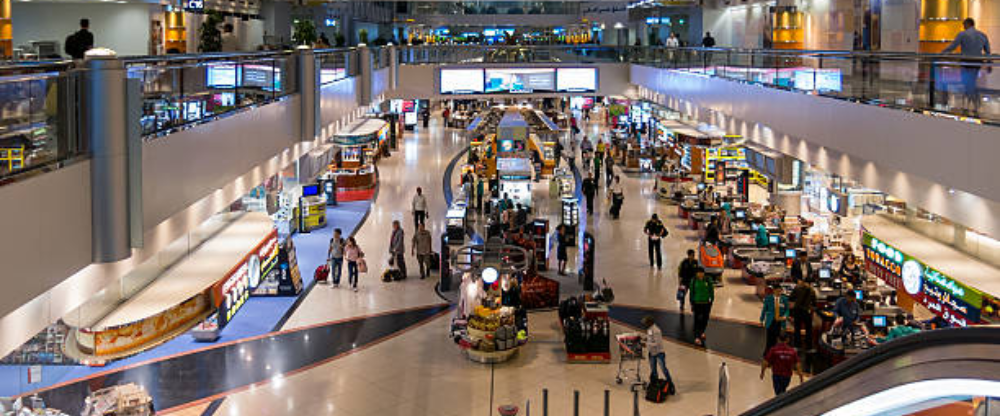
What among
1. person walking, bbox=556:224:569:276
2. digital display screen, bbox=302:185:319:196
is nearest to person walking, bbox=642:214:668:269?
person walking, bbox=556:224:569:276

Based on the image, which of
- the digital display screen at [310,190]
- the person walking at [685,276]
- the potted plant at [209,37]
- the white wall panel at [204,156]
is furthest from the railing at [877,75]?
the potted plant at [209,37]

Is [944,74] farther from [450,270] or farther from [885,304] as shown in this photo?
[450,270]

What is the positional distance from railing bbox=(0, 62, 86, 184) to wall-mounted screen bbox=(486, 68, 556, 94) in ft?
90.2

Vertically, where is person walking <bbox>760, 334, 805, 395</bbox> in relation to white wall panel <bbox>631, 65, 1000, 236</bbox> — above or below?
below

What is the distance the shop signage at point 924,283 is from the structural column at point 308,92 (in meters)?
8.97

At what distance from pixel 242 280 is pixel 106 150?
689cm

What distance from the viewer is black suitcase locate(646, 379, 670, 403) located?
12.9m

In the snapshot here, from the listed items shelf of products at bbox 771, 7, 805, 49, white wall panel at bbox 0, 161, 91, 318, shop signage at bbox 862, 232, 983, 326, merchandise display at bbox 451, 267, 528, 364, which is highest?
shelf of products at bbox 771, 7, 805, 49

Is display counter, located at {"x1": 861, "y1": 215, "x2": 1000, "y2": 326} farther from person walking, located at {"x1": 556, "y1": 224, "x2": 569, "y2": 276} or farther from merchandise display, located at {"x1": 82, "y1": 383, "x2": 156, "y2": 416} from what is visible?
merchandise display, located at {"x1": 82, "y1": 383, "x2": 156, "y2": 416}

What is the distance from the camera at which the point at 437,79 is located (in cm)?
3278

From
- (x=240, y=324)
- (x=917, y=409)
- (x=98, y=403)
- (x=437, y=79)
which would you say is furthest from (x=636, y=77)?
(x=917, y=409)

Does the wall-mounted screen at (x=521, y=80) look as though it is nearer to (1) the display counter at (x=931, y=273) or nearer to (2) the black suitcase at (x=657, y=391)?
(1) the display counter at (x=931, y=273)

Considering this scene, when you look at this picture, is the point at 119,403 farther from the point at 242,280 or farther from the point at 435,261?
the point at 435,261

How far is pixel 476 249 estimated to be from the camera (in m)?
15.6
